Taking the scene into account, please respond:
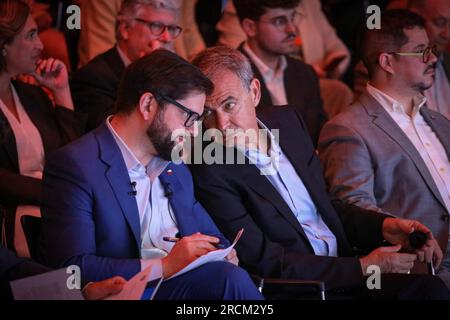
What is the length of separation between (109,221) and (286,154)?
0.97 meters

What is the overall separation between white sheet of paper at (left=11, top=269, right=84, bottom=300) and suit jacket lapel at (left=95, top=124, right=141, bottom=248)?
40cm

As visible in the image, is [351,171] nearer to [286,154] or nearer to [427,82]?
[286,154]

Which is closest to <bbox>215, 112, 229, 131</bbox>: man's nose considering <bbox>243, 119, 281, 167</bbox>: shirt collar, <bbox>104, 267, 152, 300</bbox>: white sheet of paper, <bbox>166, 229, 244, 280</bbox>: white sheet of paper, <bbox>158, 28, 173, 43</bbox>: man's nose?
<bbox>243, 119, 281, 167</bbox>: shirt collar

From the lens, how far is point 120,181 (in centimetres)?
311

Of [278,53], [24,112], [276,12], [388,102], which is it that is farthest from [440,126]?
[24,112]

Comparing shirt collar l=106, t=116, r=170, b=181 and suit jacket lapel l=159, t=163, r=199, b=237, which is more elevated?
shirt collar l=106, t=116, r=170, b=181

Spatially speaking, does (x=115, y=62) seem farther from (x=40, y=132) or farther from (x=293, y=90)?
(x=293, y=90)

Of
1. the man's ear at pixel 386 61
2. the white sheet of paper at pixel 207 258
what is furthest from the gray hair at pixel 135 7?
the white sheet of paper at pixel 207 258

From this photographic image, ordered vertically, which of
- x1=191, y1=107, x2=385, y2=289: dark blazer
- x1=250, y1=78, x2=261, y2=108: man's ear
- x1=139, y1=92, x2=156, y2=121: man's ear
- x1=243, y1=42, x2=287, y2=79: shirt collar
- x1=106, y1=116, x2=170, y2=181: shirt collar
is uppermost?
x1=139, y1=92, x2=156, y2=121: man's ear

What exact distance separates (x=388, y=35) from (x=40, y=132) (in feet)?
5.85

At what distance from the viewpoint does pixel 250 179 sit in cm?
349

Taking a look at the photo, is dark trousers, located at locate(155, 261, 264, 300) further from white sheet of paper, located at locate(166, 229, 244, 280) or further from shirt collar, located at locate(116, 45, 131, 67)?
shirt collar, located at locate(116, 45, 131, 67)

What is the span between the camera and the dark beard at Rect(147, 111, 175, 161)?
10.5ft

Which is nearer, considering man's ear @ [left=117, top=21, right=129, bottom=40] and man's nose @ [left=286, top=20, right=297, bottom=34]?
man's ear @ [left=117, top=21, right=129, bottom=40]
